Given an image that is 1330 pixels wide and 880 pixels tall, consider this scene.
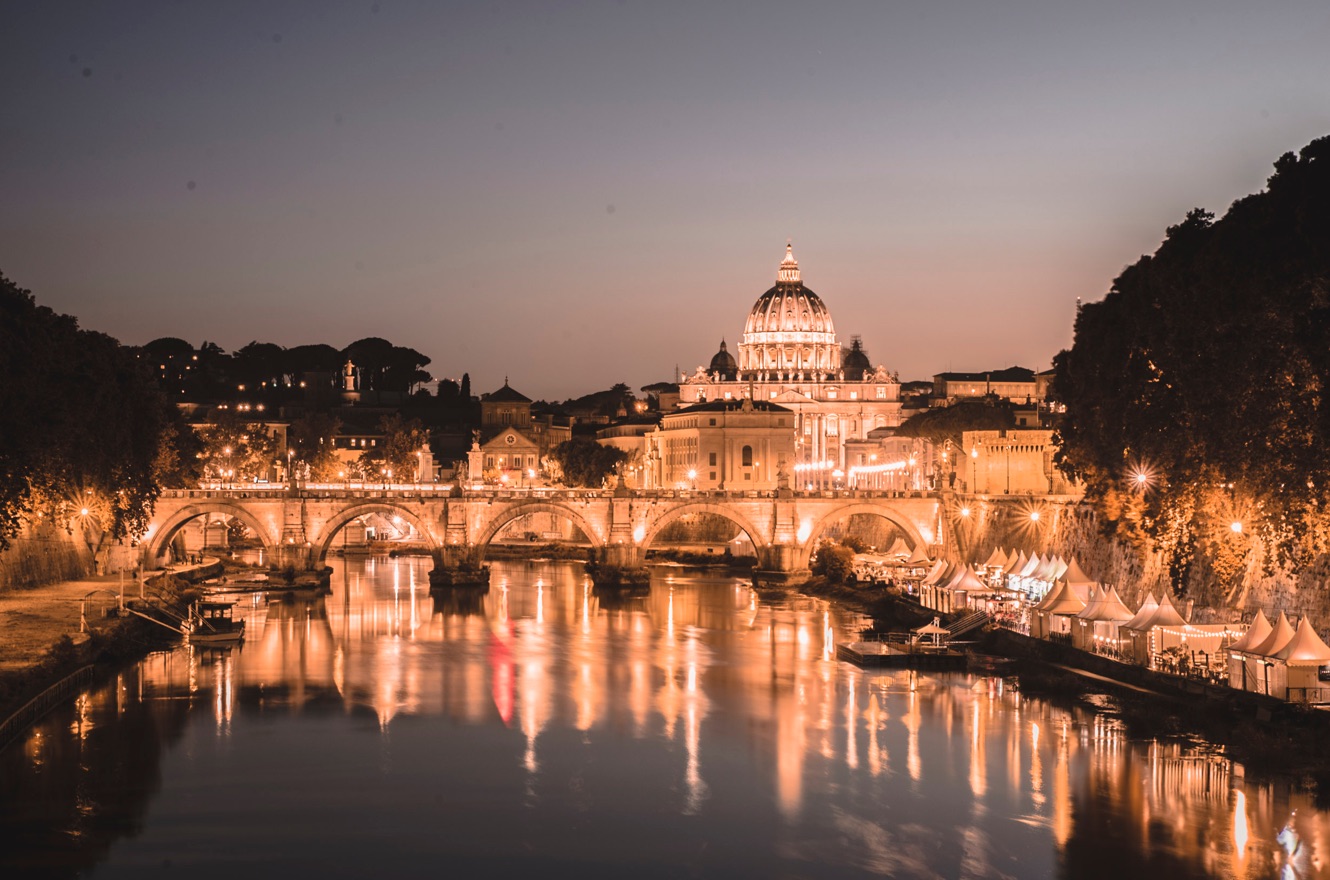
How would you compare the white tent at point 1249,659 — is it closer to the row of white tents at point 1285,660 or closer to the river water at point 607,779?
the row of white tents at point 1285,660

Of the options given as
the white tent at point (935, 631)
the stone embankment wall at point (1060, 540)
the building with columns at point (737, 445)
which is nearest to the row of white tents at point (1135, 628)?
the stone embankment wall at point (1060, 540)

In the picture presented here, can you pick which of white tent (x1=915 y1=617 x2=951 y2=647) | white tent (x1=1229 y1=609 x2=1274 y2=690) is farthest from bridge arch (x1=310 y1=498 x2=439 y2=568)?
white tent (x1=1229 y1=609 x2=1274 y2=690)

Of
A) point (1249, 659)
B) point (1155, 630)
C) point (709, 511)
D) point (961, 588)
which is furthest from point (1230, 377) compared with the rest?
point (709, 511)

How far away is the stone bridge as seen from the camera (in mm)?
66938

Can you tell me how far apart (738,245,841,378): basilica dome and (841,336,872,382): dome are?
125 cm

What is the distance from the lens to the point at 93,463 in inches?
1892

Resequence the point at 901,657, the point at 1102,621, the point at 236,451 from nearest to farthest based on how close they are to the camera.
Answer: the point at 1102,621, the point at 901,657, the point at 236,451

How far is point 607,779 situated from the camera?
30812mm

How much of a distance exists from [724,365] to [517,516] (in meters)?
94.4

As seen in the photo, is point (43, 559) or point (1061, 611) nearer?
point (1061, 611)

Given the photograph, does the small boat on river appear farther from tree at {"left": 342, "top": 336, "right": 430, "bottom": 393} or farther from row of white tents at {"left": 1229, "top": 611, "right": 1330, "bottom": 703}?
tree at {"left": 342, "top": 336, "right": 430, "bottom": 393}

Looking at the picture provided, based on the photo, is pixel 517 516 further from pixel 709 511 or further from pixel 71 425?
pixel 71 425

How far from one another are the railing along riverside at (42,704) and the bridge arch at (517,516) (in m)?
29.7

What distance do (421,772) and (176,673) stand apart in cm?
1233
